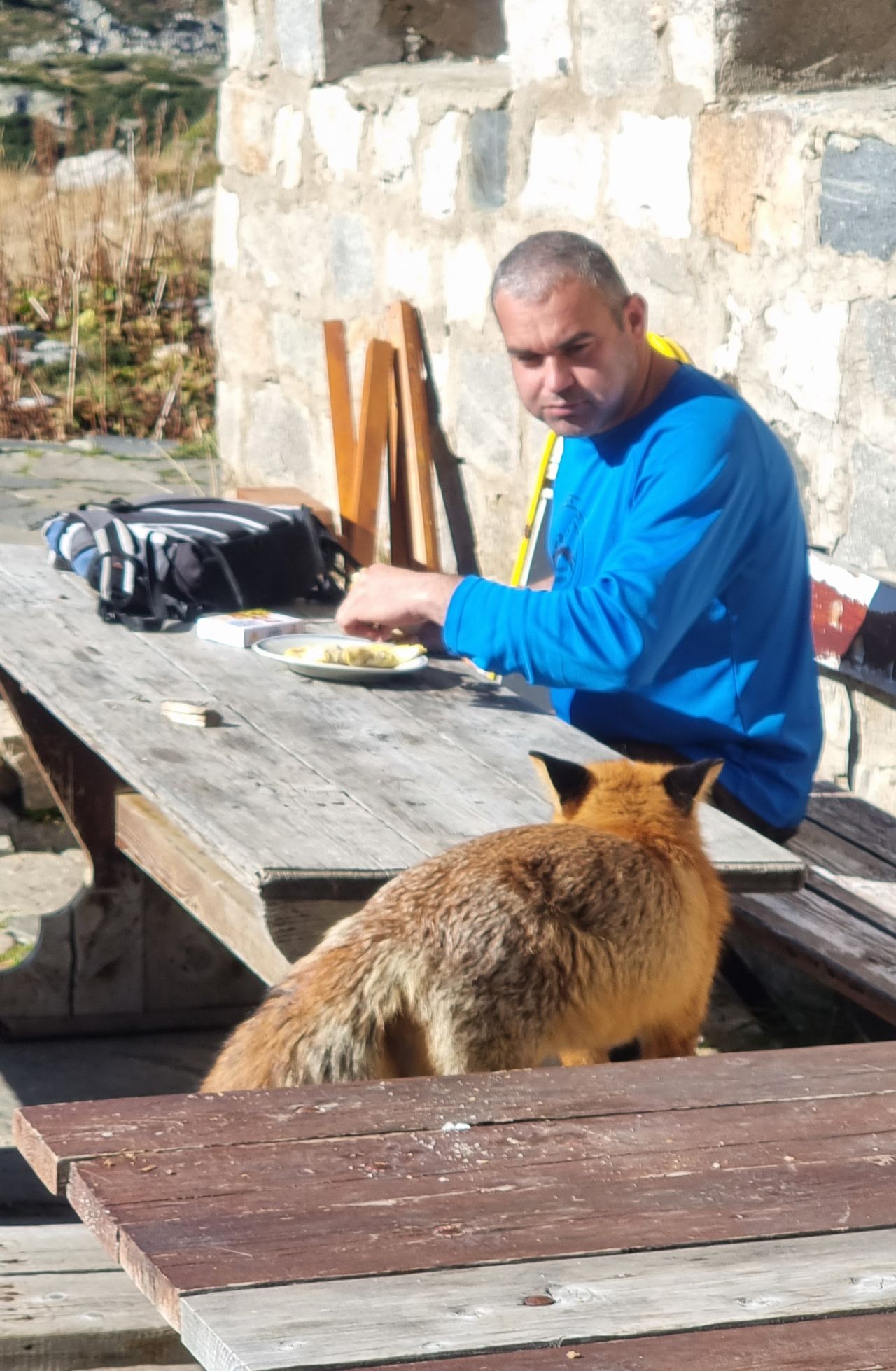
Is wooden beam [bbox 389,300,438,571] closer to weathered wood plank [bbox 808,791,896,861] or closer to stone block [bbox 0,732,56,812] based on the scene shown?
stone block [bbox 0,732,56,812]

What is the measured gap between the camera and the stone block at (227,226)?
6.35 meters

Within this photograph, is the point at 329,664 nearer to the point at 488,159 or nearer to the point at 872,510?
the point at 872,510

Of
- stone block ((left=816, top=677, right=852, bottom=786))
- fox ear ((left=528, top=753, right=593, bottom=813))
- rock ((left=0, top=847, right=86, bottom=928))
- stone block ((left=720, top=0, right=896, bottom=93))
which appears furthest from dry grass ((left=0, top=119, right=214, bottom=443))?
fox ear ((left=528, top=753, right=593, bottom=813))

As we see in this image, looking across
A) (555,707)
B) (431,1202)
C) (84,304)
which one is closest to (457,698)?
(555,707)

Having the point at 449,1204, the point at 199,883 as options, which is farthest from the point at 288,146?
the point at 449,1204

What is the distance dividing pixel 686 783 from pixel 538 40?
2813 mm

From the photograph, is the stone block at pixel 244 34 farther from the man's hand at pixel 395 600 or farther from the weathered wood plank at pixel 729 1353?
the weathered wood plank at pixel 729 1353

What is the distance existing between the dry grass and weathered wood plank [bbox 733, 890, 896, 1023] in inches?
241

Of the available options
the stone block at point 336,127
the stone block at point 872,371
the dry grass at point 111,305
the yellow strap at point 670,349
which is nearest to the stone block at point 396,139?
the stone block at point 336,127

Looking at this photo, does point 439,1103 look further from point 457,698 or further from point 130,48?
point 130,48

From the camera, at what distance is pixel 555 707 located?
3.46m

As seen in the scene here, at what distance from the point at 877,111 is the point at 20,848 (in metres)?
3.14

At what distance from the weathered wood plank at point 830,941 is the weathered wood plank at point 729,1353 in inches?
49.2

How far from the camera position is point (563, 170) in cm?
457
